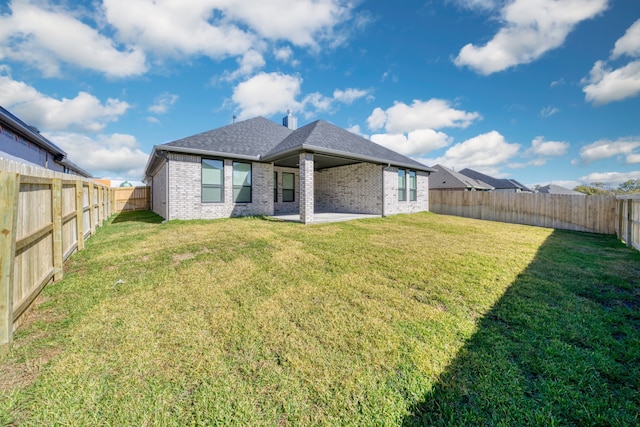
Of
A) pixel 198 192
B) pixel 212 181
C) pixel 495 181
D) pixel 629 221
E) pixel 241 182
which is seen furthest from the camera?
pixel 495 181

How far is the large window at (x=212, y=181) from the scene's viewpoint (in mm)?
10648

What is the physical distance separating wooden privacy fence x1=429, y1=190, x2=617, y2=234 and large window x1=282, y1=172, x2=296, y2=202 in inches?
402

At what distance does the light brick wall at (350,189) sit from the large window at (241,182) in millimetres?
6004

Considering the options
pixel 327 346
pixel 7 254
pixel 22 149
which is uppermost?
pixel 22 149

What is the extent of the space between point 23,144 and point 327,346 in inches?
586

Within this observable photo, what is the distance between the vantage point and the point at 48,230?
362 centimetres

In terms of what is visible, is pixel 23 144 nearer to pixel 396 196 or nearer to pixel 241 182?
pixel 241 182

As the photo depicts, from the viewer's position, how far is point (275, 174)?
1405 cm

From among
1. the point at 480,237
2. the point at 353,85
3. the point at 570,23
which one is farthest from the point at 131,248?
the point at 570,23

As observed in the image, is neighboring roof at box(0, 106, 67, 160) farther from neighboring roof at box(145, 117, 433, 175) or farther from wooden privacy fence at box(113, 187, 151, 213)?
wooden privacy fence at box(113, 187, 151, 213)

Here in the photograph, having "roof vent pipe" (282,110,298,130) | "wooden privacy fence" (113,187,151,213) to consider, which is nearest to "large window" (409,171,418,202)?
"roof vent pipe" (282,110,298,130)

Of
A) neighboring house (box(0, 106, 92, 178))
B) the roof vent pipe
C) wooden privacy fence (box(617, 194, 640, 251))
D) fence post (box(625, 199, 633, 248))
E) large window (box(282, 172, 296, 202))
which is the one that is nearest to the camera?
wooden privacy fence (box(617, 194, 640, 251))

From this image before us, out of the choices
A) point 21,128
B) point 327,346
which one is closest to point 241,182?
point 21,128

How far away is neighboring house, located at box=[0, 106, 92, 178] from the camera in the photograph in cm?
796
